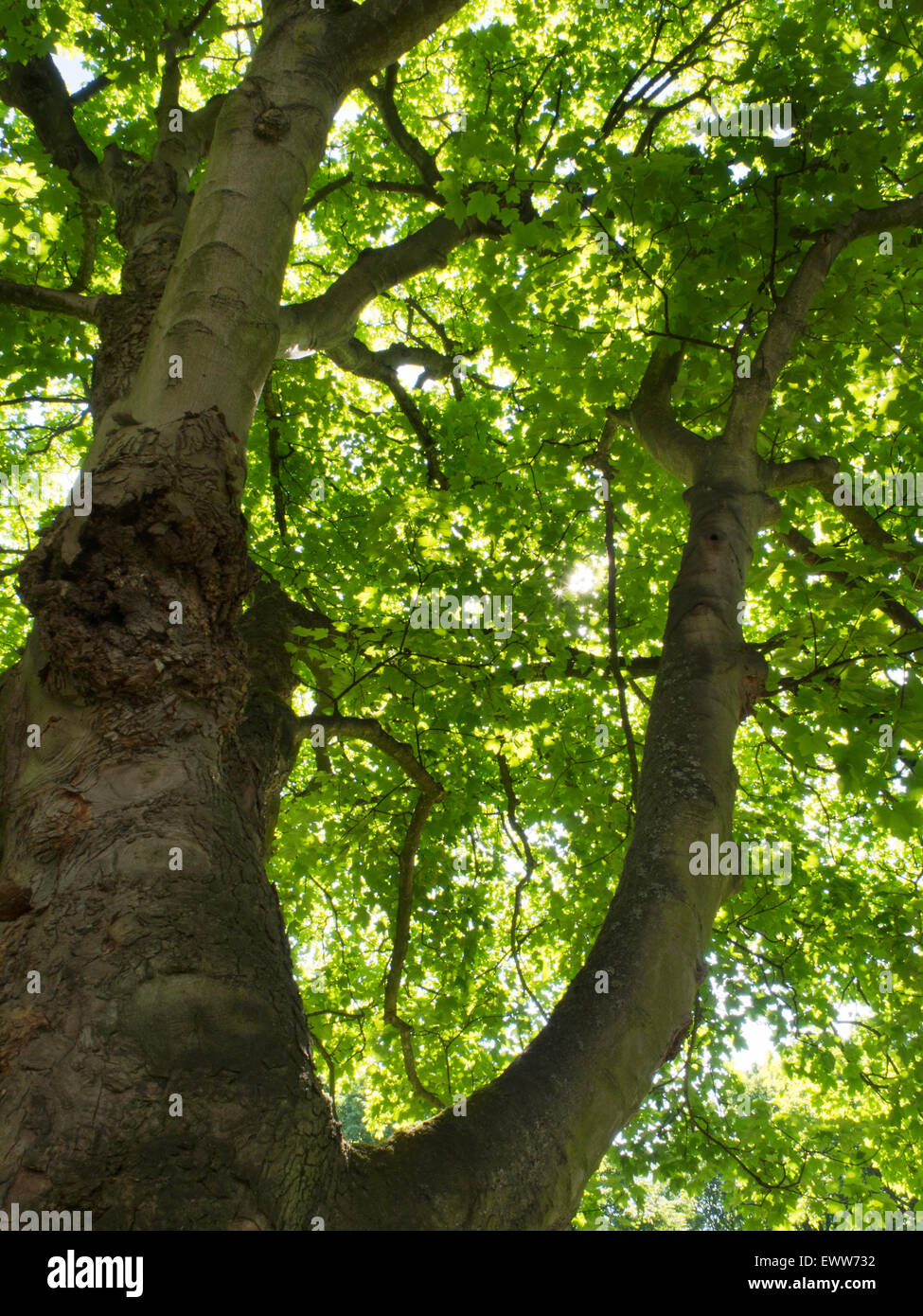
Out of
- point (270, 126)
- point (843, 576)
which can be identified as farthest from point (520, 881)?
point (270, 126)

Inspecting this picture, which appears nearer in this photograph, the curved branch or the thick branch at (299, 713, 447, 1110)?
the curved branch

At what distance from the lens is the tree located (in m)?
1.59

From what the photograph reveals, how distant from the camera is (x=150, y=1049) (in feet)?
4.63

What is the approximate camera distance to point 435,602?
4.50m

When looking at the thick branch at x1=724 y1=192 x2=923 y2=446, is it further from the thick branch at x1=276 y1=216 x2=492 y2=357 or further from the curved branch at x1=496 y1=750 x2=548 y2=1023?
the curved branch at x1=496 y1=750 x2=548 y2=1023

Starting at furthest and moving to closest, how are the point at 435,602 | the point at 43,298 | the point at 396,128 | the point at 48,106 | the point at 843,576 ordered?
1. the point at 396,128
2. the point at 843,576
3. the point at 48,106
4. the point at 435,602
5. the point at 43,298

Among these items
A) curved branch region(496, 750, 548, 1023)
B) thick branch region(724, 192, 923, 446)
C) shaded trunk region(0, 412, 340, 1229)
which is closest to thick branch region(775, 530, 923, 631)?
thick branch region(724, 192, 923, 446)

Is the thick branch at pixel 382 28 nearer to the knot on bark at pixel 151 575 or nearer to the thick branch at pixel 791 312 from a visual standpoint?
the thick branch at pixel 791 312

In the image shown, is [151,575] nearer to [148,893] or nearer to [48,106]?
[148,893]

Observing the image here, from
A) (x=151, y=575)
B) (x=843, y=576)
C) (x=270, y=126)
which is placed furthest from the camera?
(x=843, y=576)

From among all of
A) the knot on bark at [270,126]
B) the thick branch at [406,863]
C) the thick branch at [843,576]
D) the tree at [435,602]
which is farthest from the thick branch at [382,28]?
the thick branch at [406,863]

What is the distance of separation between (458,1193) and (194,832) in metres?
0.94

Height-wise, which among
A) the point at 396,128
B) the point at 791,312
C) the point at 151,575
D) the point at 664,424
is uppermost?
the point at 396,128

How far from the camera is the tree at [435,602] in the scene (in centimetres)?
159
